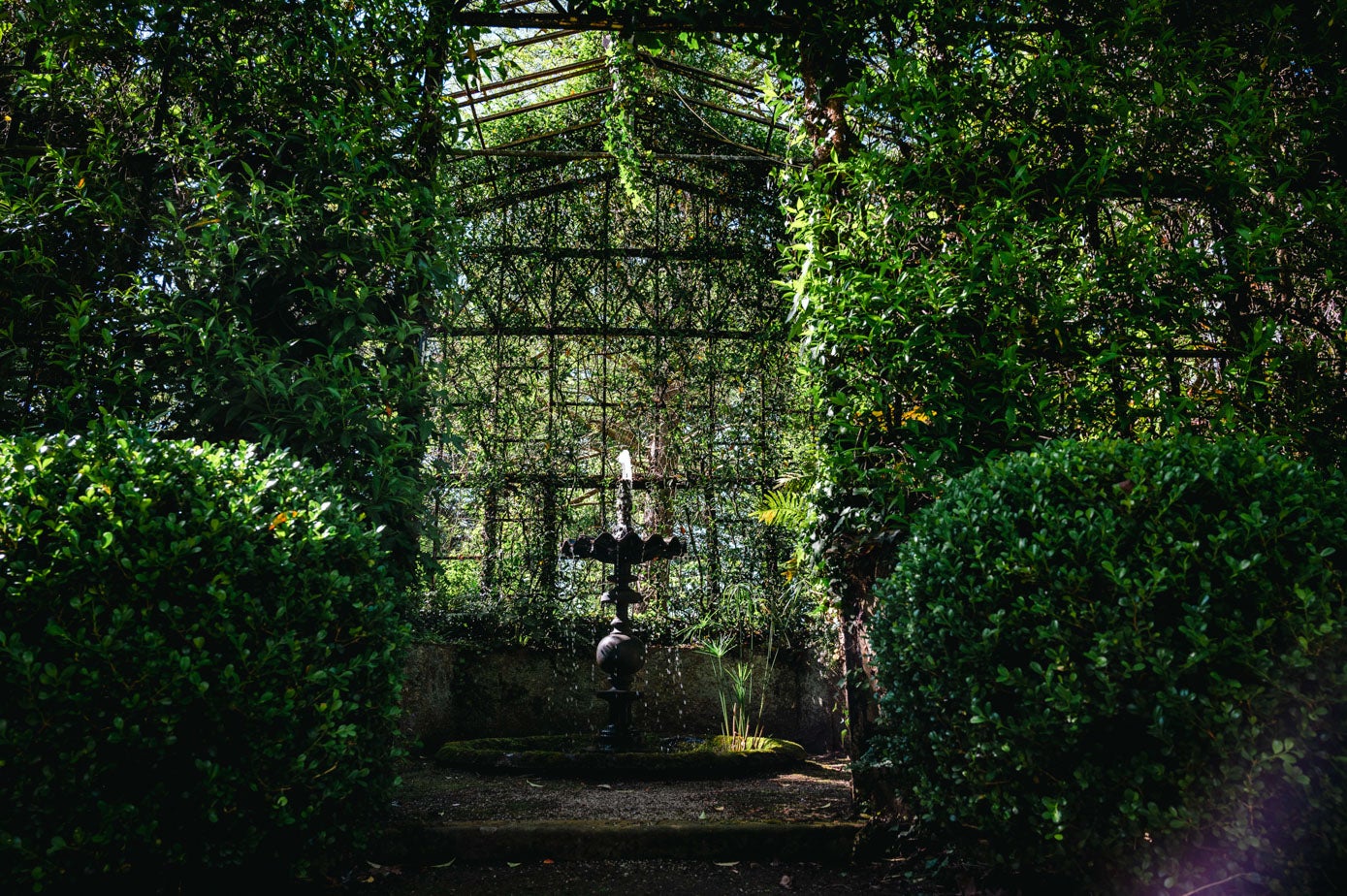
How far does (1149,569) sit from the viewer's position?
192 cm

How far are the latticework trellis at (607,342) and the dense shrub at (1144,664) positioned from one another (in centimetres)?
356

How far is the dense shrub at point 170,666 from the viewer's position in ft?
5.99

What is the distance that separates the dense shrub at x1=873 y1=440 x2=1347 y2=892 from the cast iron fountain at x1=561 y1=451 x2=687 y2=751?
2660mm

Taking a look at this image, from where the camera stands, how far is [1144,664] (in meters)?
1.90

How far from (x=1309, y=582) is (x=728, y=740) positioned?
12.0 feet

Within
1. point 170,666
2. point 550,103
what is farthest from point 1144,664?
point 550,103

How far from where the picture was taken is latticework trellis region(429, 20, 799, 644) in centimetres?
588

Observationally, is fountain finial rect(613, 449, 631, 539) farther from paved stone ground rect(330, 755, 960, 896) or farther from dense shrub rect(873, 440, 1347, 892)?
dense shrub rect(873, 440, 1347, 892)

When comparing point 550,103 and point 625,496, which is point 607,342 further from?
point 550,103

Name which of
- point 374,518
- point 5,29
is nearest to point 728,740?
point 374,518

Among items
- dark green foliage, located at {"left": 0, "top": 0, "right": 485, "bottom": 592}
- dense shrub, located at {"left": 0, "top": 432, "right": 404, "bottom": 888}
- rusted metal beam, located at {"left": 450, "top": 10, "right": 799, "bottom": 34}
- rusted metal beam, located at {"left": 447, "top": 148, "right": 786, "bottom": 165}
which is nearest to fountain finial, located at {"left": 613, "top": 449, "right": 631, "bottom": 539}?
rusted metal beam, located at {"left": 447, "top": 148, "right": 786, "bottom": 165}

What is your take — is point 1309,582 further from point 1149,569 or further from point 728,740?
point 728,740

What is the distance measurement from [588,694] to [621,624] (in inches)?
38.3

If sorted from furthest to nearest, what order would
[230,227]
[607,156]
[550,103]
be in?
[607,156], [550,103], [230,227]
